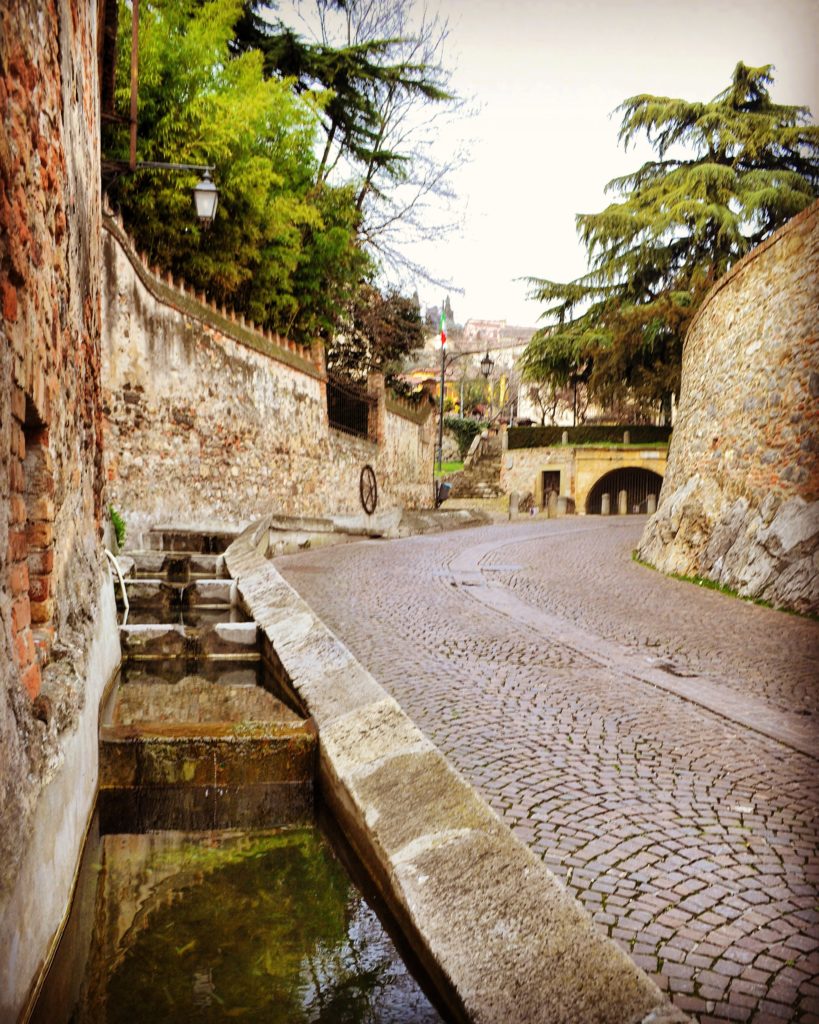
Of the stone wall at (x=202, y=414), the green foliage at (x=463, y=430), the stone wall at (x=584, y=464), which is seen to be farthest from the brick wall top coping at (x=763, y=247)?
the green foliage at (x=463, y=430)

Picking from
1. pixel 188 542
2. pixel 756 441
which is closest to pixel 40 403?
pixel 188 542

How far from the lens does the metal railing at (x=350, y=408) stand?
1823 centimetres

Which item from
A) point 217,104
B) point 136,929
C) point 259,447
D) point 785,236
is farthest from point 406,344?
point 136,929

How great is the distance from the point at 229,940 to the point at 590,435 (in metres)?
30.8

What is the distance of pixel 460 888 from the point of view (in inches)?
92.0

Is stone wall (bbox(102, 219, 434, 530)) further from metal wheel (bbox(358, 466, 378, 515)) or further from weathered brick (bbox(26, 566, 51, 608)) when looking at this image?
weathered brick (bbox(26, 566, 51, 608))

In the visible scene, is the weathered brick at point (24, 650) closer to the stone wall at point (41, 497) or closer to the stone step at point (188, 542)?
the stone wall at point (41, 497)

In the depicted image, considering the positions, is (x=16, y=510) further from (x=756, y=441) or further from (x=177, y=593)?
(x=756, y=441)

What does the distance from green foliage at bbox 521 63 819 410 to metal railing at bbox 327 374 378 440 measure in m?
7.85

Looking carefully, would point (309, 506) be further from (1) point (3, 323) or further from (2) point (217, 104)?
(1) point (3, 323)

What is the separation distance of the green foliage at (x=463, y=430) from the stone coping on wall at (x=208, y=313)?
83.8ft

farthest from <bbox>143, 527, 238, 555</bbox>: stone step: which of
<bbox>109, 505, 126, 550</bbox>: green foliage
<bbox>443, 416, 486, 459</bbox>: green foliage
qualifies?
<bbox>443, 416, 486, 459</bbox>: green foliage

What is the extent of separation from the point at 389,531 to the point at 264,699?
40.1 ft

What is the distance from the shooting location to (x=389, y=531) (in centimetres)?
1653
